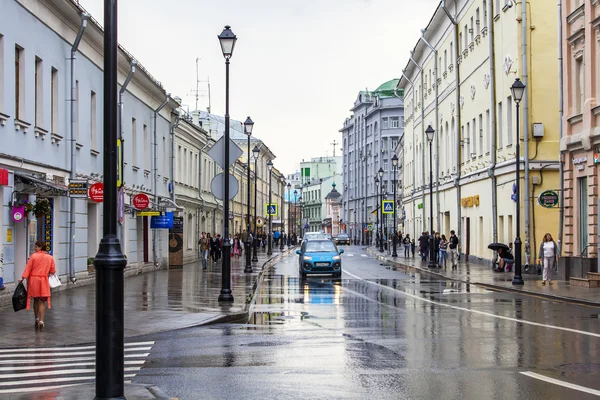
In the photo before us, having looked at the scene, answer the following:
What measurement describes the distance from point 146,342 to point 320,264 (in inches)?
803

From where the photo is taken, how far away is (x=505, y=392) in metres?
9.21

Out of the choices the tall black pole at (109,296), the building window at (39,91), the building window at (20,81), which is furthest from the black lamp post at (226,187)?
the tall black pole at (109,296)

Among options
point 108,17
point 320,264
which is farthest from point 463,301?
point 108,17

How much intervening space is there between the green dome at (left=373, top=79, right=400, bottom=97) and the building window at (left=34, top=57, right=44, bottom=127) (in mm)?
106200

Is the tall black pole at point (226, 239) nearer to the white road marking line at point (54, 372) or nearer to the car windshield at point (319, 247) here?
the white road marking line at point (54, 372)

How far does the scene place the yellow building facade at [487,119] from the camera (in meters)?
35.8

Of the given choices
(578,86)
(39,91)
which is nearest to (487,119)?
(578,86)

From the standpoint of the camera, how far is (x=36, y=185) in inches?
865

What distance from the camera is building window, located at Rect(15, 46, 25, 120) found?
72.7 ft

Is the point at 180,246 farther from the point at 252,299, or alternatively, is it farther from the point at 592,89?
the point at 592,89

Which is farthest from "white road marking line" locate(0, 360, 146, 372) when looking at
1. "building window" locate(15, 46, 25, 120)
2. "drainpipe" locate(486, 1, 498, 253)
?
"drainpipe" locate(486, 1, 498, 253)

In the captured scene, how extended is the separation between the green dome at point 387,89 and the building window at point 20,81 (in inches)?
4241

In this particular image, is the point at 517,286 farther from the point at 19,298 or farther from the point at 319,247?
the point at 19,298

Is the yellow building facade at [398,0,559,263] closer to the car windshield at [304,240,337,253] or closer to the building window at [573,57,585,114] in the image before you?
the building window at [573,57,585,114]
